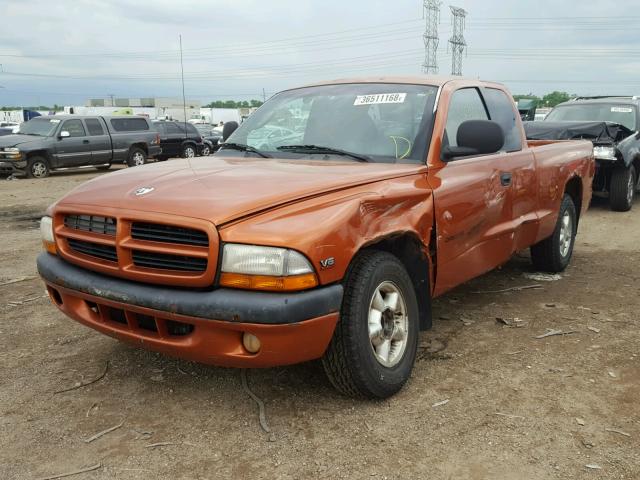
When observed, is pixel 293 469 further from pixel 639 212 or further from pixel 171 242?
pixel 639 212

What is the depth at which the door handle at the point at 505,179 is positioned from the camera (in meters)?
4.16

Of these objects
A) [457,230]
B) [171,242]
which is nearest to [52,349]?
[171,242]

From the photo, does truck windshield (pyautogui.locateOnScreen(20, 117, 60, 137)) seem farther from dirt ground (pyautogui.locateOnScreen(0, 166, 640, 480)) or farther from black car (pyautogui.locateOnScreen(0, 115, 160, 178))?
dirt ground (pyautogui.locateOnScreen(0, 166, 640, 480))

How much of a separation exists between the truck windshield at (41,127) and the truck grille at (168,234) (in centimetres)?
1529

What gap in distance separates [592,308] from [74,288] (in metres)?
3.66

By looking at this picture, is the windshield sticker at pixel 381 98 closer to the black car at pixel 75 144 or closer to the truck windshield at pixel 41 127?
the black car at pixel 75 144

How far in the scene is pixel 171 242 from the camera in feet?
8.72

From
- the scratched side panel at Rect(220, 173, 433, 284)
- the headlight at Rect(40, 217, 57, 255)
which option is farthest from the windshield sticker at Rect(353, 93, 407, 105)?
the headlight at Rect(40, 217, 57, 255)

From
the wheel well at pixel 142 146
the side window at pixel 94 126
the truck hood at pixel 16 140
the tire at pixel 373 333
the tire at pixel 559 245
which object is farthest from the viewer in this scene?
the wheel well at pixel 142 146

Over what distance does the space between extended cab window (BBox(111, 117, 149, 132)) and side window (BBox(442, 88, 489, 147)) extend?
620 inches

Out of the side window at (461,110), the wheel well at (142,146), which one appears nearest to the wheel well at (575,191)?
the side window at (461,110)

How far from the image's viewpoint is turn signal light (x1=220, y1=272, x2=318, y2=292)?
2533 mm

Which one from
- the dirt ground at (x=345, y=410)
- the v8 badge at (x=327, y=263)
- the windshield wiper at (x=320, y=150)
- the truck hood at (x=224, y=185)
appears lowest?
the dirt ground at (x=345, y=410)

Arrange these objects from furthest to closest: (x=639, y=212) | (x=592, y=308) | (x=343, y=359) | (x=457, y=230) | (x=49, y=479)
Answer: (x=639, y=212) < (x=592, y=308) < (x=457, y=230) < (x=343, y=359) < (x=49, y=479)
